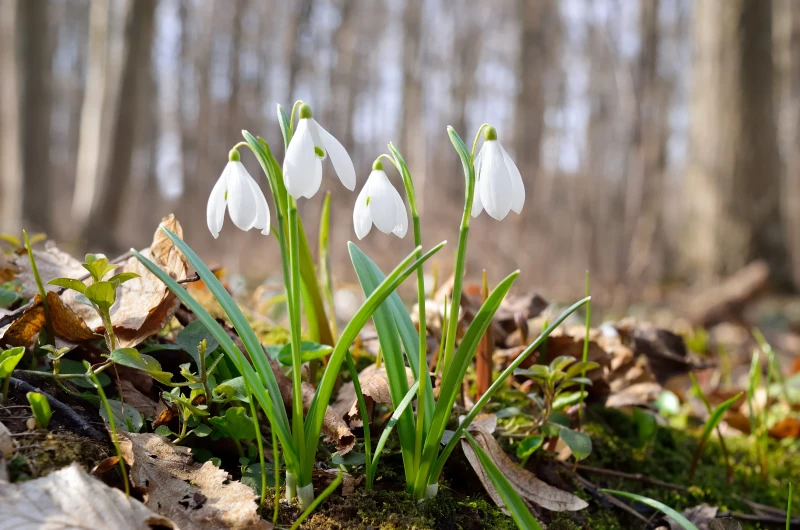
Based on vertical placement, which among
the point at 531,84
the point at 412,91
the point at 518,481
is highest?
the point at 531,84

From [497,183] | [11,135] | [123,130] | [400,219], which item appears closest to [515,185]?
[497,183]

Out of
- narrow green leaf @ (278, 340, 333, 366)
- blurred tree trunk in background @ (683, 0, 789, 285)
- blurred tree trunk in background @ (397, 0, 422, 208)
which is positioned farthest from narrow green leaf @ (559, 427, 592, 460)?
blurred tree trunk in background @ (397, 0, 422, 208)

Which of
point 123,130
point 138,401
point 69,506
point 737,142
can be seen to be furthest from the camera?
point 123,130

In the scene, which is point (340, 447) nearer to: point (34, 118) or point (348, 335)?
point (348, 335)

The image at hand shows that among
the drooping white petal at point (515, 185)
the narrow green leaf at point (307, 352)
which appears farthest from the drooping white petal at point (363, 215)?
the narrow green leaf at point (307, 352)

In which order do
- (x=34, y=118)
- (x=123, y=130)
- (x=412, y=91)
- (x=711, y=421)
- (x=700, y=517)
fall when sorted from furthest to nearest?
1. (x=412, y=91)
2. (x=34, y=118)
3. (x=123, y=130)
4. (x=711, y=421)
5. (x=700, y=517)

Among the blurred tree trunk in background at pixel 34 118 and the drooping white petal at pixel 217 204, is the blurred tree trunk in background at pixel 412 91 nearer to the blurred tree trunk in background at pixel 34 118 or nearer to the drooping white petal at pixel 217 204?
the blurred tree trunk in background at pixel 34 118
